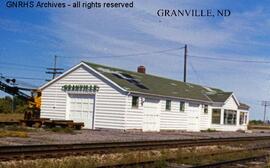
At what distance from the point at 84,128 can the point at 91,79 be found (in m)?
3.49

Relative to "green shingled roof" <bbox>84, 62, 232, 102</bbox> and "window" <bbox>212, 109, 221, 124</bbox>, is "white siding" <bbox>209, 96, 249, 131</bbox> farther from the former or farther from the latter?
"green shingled roof" <bbox>84, 62, 232, 102</bbox>

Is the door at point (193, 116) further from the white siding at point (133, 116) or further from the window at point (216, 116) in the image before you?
the white siding at point (133, 116)

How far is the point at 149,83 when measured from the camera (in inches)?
1604

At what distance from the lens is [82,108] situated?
36.4 metres

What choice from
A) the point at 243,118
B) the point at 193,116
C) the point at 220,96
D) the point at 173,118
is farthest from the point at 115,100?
the point at 243,118

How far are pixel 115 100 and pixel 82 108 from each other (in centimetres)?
295

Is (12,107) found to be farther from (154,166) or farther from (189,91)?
Answer: (154,166)

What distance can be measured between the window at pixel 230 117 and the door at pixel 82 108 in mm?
19432

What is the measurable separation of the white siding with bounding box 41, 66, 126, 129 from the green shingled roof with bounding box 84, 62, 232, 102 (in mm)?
714

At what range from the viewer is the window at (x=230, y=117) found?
170 feet

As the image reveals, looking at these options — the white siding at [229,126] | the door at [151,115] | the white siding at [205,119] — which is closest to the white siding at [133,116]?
the door at [151,115]

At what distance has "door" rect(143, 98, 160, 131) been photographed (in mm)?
36906

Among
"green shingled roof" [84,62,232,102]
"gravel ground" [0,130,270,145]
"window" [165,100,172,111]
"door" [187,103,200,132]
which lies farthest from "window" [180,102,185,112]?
"gravel ground" [0,130,270,145]

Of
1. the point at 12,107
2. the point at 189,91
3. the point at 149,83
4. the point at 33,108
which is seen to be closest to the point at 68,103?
the point at 33,108
